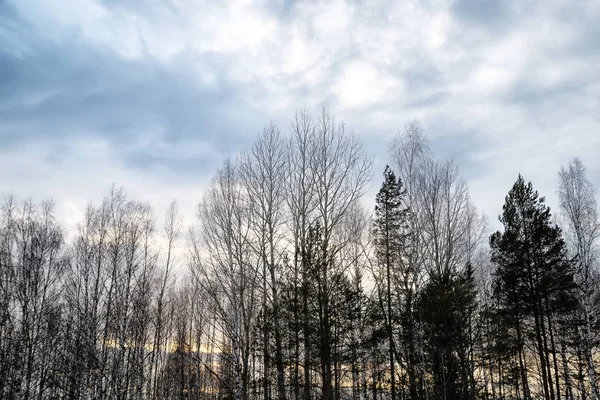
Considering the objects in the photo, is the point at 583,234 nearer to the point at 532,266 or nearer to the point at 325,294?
the point at 532,266

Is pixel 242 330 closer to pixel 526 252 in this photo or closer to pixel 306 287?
pixel 306 287

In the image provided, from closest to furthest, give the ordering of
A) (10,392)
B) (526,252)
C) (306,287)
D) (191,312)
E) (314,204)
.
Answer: (306,287) < (314,204) < (10,392) < (526,252) < (191,312)

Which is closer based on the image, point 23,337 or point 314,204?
point 314,204

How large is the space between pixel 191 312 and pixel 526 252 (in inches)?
1079

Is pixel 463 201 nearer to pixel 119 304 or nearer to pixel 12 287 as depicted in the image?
pixel 119 304

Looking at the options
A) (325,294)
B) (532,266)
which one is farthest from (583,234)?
(325,294)

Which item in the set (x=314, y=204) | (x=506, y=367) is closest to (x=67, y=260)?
(x=314, y=204)

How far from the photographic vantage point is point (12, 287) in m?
19.3

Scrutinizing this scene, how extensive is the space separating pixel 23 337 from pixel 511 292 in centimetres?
2416

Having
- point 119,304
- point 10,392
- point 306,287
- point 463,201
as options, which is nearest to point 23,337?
point 10,392

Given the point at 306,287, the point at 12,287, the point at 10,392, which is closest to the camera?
the point at 306,287

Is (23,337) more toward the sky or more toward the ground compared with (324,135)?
more toward the ground

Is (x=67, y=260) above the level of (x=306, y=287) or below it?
above

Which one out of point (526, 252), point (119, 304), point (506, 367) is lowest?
point (506, 367)
